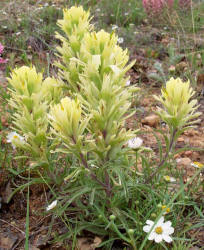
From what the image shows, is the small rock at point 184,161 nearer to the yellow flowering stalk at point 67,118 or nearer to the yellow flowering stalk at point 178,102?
the yellow flowering stalk at point 178,102

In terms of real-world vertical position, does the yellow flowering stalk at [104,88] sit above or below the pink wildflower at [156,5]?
below

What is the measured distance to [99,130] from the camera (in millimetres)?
1603

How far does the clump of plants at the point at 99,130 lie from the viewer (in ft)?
4.83

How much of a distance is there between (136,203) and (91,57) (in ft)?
2.88

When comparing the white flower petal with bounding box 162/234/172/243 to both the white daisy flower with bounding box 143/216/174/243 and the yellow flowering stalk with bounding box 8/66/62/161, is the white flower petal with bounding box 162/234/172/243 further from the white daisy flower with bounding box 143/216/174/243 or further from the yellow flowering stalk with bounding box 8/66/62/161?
the yellow flowering stalk with bounding box 8/66/62/161

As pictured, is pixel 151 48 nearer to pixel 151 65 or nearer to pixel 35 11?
pixel 151 65

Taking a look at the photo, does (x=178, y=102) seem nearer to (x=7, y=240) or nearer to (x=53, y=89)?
(x=53, y=89)

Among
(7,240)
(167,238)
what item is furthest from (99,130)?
(7,240)

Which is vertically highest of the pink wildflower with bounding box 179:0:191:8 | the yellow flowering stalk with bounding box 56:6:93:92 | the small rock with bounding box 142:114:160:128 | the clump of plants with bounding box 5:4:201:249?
the pink wildflower with bounding box 179:0:191:8

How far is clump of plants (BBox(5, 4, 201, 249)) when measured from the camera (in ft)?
4.83

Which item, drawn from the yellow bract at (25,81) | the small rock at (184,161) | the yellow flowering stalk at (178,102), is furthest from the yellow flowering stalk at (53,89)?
the small rock at (184,161)

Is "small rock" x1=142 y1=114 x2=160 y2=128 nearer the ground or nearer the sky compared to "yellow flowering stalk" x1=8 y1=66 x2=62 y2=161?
nearer the ground

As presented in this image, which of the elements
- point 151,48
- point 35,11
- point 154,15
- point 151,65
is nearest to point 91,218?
point 151,65

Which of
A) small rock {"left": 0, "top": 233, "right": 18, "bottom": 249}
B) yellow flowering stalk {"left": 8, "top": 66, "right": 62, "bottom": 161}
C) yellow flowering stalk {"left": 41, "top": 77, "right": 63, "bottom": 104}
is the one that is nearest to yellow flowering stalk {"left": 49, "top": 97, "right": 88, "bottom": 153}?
yellow flowering stalk {"left": 8, "top": 66, "right": 62, "bottom": 161}
